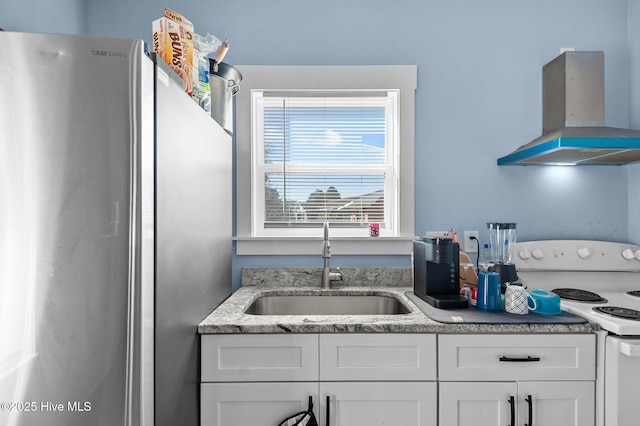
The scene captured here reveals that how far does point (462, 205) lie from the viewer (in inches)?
74.6

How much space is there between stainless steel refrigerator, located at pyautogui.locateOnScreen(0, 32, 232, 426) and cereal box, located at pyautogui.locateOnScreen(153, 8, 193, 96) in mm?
289

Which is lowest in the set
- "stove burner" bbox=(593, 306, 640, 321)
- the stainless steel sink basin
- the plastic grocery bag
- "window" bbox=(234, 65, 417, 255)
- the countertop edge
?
the plastic grocery bag

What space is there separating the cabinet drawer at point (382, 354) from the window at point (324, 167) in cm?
69

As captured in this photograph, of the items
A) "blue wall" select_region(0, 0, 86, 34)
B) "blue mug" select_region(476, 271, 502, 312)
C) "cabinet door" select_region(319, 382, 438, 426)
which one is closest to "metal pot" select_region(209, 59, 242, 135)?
"blue wall" select_region(0, 0, 86, 34)

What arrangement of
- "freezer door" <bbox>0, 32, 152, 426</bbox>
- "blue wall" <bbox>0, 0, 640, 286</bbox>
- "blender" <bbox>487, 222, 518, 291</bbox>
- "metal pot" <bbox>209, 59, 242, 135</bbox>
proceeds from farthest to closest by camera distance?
"blue wall" <bbox>0, 0, 640, 286</bbox>
"blender" <bbox>487, 222, 518, 291</bbox>
"metal pot" <bbox>209, 59, 242, 135</bbox>
"freezer door" <bbox>0, 32, 152, 426</bbox>

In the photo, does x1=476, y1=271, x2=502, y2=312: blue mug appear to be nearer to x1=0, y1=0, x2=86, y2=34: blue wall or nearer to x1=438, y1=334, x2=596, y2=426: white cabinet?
x1=438, y1=334, x2=596, y2=426: white cabinet

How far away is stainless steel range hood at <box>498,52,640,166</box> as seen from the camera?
1.48 meters

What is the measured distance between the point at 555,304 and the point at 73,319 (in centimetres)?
163

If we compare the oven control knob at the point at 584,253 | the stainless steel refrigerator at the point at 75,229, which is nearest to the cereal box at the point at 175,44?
the stainless steel refrigerator at the point at 75,229

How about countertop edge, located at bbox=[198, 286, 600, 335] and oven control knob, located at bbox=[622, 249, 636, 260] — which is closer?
countertop edge, located at bbox=[198, 286, 600, 335]

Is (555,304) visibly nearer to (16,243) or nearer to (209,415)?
(209,415)

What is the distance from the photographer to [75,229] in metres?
0.79

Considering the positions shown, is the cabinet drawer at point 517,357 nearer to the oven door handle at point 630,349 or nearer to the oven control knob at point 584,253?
the oven door handle at point 630,349

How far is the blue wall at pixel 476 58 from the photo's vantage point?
1.87m
